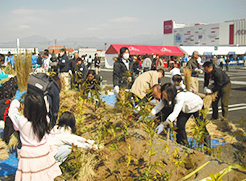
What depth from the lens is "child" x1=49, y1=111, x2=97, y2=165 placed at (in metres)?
3.79

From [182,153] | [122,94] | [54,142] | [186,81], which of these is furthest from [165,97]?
[186,81]

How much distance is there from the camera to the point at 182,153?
347 cm

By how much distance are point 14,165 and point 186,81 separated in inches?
212

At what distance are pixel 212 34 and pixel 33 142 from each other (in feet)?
244

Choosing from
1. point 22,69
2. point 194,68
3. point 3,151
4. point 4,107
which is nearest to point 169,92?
point 22,69

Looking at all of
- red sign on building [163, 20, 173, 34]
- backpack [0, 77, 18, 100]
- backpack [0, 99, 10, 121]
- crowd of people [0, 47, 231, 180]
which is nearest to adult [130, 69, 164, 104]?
crowd of people [0, 47, 231, 180]

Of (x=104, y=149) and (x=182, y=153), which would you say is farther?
(x=104, y=149)

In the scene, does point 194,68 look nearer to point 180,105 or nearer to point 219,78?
point 219,78

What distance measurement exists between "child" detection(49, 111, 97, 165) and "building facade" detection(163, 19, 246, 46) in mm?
66282

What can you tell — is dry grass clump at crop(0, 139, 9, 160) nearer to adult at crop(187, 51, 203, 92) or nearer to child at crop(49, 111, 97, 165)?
child at crop(49, 111, 97, 165)

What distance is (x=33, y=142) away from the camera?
117 inches

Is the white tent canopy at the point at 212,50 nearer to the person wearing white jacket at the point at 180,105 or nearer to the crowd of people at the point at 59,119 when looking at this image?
the crowd of people at the point at 59,119

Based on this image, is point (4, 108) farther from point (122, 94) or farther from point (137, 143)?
point (137, 143)

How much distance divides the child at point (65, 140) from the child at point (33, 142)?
78cm
